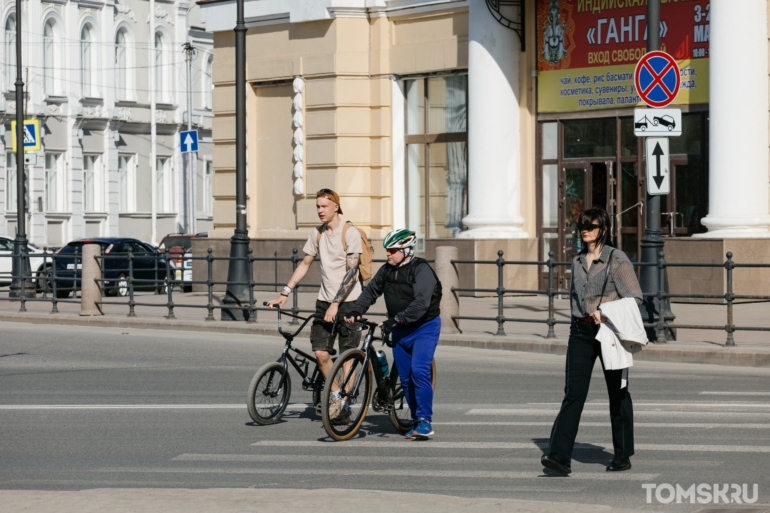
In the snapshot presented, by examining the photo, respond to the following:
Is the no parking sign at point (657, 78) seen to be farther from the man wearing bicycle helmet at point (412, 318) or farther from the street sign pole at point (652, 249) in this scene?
the man wearing bicycle helmet at point (412, 318)

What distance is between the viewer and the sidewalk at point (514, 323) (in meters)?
16.0

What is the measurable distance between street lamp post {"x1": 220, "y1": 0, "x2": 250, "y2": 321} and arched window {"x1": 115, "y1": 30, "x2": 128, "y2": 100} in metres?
32.5

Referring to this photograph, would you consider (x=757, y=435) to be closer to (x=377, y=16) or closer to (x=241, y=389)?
(x=241, y=389)

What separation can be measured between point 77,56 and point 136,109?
345 centimetres

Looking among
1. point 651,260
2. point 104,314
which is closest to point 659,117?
point 651,260

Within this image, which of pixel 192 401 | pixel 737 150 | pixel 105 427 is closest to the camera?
pixel 105 427

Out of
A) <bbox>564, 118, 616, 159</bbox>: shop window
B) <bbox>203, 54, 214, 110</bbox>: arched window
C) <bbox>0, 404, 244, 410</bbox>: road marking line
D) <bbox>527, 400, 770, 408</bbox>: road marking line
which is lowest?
<bbox>0, 404, 244, 410</bbox>: road marking line

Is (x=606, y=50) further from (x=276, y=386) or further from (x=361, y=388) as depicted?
(x=361, y=388)

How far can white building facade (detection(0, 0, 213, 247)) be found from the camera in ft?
161

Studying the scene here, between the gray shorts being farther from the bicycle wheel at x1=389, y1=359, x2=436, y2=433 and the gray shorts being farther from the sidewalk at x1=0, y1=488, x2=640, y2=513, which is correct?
the sidewalk at x1=0, y1=488, x2=640, y2=513

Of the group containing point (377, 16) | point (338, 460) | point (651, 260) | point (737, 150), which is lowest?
point (338, 460)

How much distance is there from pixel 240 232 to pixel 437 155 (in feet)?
21.3

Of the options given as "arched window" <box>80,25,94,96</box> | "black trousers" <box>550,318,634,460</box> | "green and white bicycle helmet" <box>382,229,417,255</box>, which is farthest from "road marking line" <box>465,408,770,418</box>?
"arched window" <box>80,25,94,96</box>

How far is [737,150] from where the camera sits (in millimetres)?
21906
